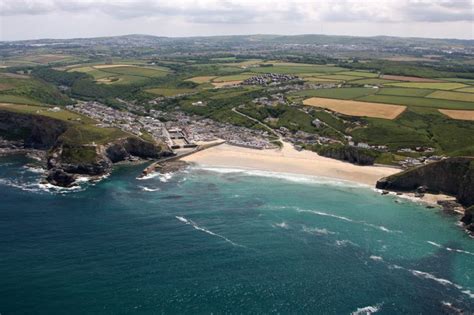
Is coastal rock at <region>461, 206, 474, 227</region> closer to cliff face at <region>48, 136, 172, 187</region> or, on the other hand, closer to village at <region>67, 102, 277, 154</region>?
village at <region>67, 102, 277, 154</region>

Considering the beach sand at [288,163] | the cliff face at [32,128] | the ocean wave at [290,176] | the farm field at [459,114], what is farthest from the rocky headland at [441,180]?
the cliff face at [32,128]

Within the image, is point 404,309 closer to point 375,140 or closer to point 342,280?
point 342,280

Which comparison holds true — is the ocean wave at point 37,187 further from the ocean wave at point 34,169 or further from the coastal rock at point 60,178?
the ocean wave at point 34,169

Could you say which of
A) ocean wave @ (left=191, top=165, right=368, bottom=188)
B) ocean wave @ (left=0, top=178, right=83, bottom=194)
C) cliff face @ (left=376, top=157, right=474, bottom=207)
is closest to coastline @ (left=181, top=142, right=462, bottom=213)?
ocean wave @ (left=191, top=165, right=368, bottom=188)

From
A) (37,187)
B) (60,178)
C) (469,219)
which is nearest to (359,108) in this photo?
(469,219)

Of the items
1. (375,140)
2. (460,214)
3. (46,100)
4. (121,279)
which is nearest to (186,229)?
(121,279)
